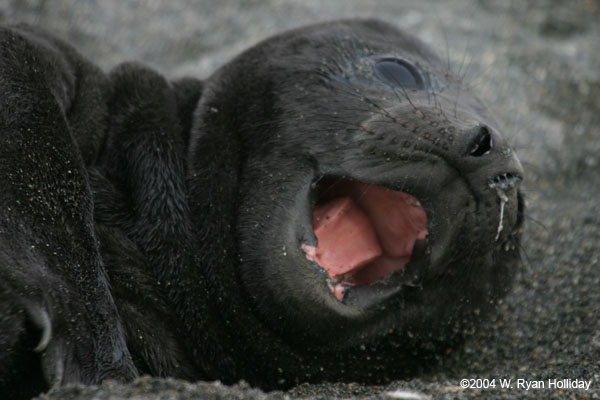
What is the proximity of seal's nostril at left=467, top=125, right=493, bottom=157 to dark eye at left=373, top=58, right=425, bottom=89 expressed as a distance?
22.9 inches

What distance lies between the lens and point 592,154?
512cm

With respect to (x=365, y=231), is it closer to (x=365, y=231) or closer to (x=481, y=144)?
(x=365, y=231)

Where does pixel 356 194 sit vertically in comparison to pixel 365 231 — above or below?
above

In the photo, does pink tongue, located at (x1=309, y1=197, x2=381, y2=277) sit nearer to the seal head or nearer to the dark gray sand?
the seal head

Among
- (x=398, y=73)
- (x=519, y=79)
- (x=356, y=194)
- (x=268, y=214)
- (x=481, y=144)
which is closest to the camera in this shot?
(x=481, y=144)

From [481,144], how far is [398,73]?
696 millimetres

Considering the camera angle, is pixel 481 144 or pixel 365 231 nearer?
pixel 481 144

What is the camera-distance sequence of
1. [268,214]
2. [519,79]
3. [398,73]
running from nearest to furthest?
1. [268,214]
2. [398,73]
3. [519,79]

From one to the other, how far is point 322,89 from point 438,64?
0.70m

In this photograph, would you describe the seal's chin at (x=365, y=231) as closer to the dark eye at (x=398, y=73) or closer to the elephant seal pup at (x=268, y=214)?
the elephant seal pup at (x=268, y=214)

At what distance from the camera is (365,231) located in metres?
3.12

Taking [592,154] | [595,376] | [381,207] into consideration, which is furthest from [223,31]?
[595,376]

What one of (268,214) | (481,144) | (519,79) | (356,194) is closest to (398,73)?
(356,194)

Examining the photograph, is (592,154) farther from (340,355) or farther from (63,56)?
(63,56)
